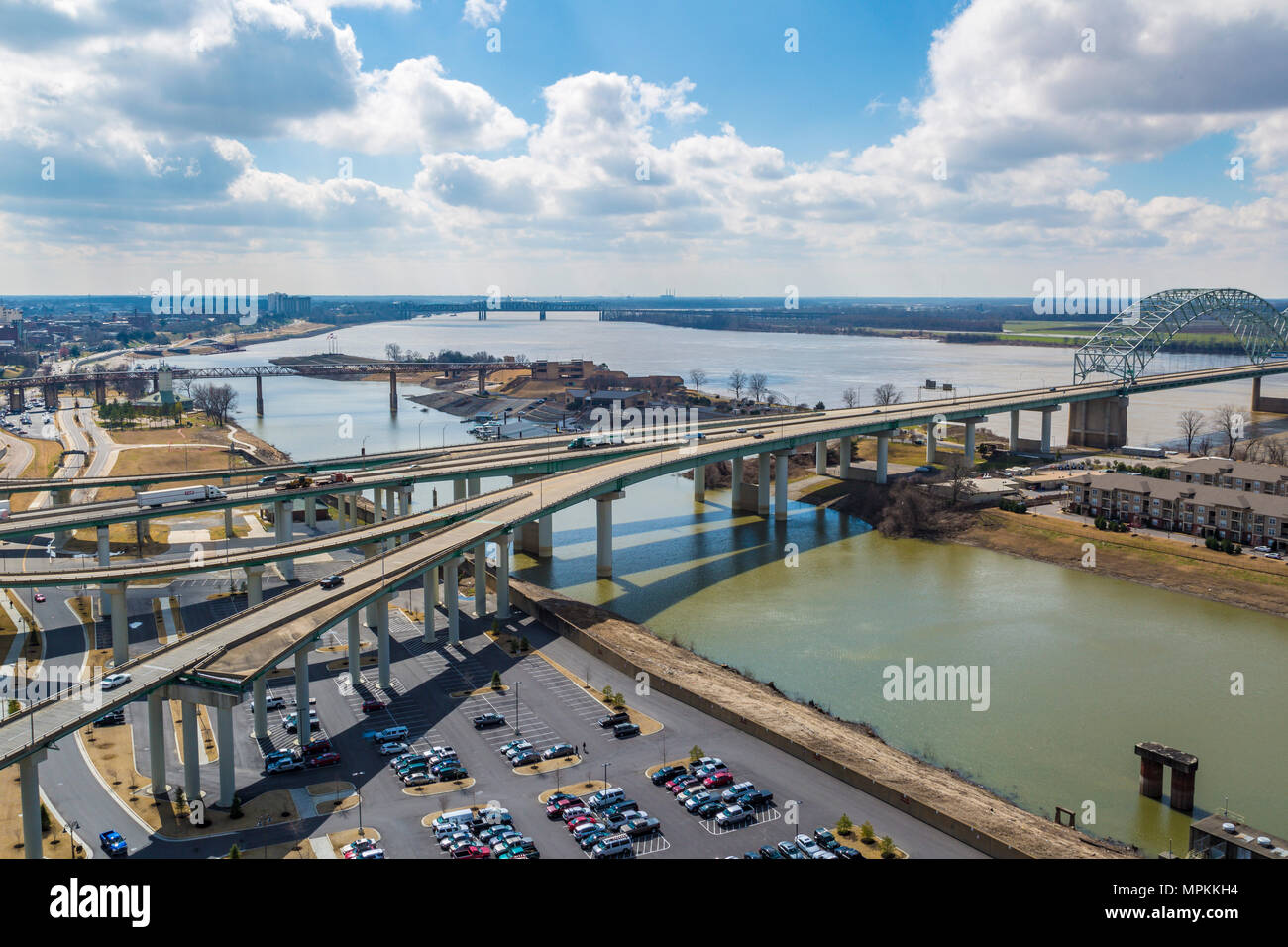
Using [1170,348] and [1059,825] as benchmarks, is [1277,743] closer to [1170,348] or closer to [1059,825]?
[1059,825]

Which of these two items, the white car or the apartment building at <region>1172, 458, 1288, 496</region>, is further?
the apartment building at <region>1172, 458, 1288, 496</region>

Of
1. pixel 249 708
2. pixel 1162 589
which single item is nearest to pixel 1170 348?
pixel 1162 589

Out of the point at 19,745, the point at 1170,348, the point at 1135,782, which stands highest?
the point at 1170,348

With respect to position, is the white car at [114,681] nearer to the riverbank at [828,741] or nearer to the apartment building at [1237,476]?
the riverbank at [828,741]

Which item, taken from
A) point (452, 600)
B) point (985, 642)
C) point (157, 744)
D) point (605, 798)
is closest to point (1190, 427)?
point (985, 642)

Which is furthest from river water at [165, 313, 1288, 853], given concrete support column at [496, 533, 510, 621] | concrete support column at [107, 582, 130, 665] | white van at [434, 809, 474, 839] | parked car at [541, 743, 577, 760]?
concrete support column at [107, 582, 130, 665]

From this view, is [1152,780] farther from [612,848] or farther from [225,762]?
[225,762]

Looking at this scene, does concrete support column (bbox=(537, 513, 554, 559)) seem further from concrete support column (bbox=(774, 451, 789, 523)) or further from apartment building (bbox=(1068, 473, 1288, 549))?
apartment building (bbox=(1068, 473, 1288, 549))
